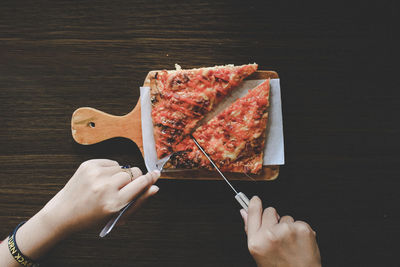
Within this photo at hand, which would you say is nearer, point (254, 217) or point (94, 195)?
point (94, 195)

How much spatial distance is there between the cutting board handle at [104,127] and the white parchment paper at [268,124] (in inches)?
2.5

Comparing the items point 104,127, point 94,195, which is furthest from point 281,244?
point 104,127

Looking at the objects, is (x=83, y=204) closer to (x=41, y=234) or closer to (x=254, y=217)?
(x=41, y=234)

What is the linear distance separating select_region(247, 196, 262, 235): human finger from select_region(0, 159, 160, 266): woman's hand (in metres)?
0.59

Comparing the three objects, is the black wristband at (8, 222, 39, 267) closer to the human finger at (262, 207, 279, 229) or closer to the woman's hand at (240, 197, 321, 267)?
the woman's hand at (240, 197, 321, 267)

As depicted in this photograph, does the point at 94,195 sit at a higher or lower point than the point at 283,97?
lower

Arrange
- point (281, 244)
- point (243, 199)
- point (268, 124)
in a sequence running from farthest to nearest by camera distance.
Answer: point (268, 124), point (243, 199), point (281, 244)

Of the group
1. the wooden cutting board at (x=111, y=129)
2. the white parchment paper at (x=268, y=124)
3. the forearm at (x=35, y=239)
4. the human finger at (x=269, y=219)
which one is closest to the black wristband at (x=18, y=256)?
the forearm at (x=35, y=239)

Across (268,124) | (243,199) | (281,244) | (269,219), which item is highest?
(268,124)

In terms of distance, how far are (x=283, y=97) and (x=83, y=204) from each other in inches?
65.7

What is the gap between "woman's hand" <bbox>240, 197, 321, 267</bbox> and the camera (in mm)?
1469

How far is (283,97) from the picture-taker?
2109 millimetres

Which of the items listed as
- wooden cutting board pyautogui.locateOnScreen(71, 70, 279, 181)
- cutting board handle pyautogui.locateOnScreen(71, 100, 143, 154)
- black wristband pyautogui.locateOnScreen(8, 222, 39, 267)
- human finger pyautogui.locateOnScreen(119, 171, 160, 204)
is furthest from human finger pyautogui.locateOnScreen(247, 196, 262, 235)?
black wristband pyautogui.locateOnScreen(8, 222, 39, 267)

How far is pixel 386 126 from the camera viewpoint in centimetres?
209
